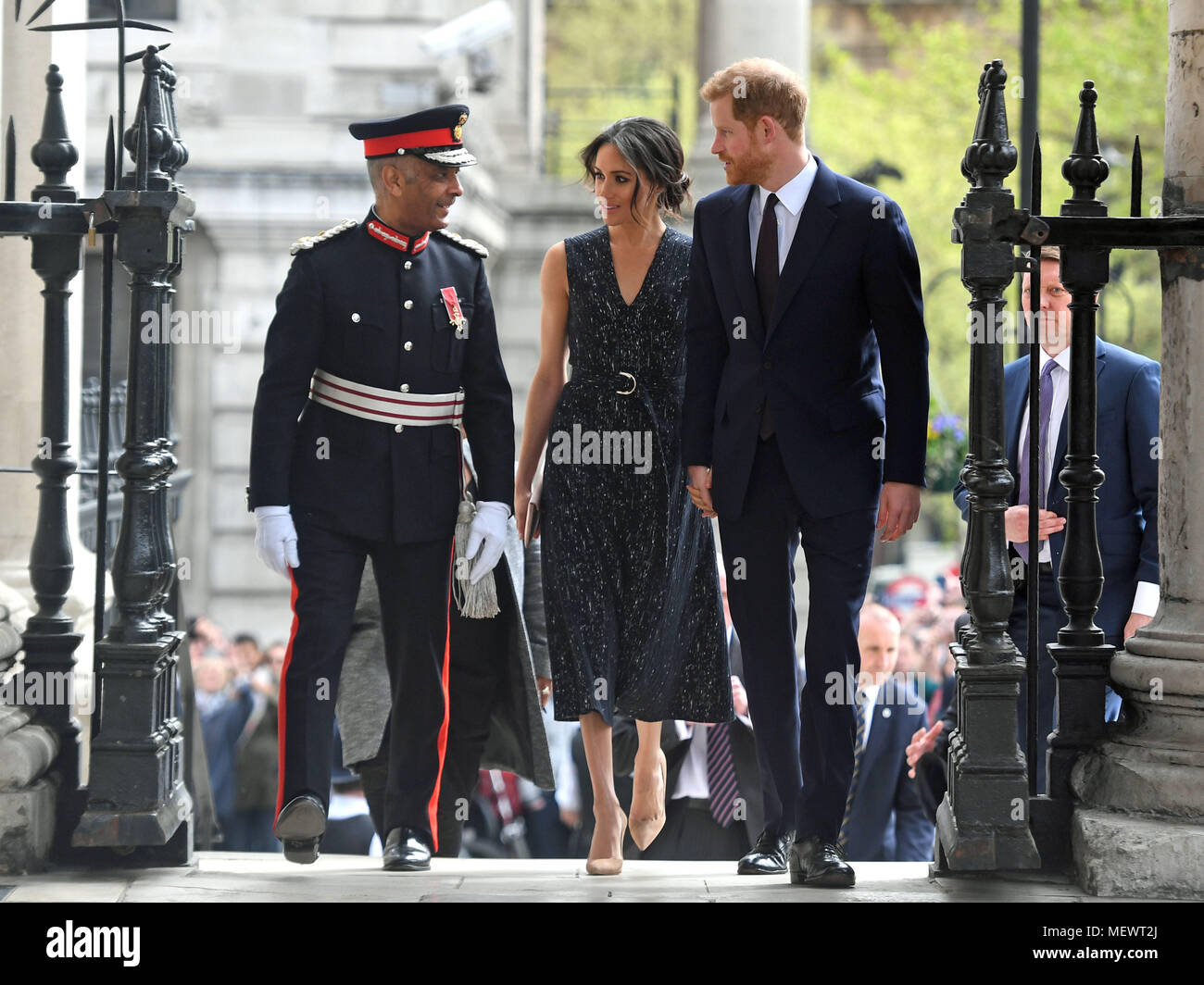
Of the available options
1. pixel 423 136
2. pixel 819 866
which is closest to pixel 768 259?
pixel 423 136

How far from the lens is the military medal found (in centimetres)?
558

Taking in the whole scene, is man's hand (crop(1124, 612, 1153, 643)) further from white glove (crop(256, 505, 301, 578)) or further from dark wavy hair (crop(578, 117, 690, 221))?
white glove (crop(256, 505, 301, 578))

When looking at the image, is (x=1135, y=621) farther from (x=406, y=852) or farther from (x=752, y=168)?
(x=406, y=852)

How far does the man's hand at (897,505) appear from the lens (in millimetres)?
5016

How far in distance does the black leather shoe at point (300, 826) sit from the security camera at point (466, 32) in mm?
10157

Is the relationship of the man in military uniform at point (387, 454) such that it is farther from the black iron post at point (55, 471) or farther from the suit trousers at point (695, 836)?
the suit trousers at point (695, 836)

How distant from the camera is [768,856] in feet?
18.0

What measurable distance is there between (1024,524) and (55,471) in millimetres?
3111

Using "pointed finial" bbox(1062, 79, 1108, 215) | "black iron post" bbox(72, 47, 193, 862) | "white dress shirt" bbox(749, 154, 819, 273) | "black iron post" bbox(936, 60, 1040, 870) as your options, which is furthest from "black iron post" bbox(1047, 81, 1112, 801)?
"black iron post" bbox(72, 47, 193, 862)

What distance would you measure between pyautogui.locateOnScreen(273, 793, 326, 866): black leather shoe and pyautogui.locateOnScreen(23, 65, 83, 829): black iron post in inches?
25.5

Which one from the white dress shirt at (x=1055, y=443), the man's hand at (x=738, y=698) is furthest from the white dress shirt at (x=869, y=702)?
the white dress shirt at (x=1055, y=443)

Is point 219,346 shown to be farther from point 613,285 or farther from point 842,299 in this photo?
point 842,299
